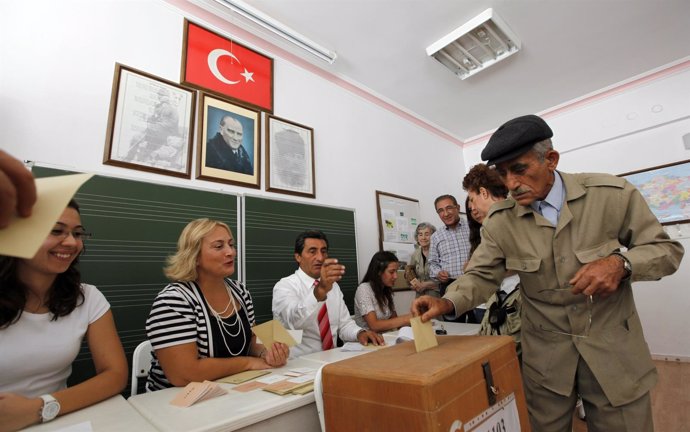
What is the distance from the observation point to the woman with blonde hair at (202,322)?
4.01ft

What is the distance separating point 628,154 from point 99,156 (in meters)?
5.24

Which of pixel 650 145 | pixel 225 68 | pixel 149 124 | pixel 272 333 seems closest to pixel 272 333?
pixel 272 333

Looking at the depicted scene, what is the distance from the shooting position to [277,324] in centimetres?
135

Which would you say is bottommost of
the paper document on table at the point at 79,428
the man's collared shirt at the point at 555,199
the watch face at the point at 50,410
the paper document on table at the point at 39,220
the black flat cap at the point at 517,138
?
the paper document on table at the point at 79,428

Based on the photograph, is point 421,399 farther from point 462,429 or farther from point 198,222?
point 198,222

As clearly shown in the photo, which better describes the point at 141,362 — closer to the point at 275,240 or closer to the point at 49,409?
the point at 49,409

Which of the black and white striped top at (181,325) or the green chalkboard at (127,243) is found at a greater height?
the green chalkboard at (127,243)

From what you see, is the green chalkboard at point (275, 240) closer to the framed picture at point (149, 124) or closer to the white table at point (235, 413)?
the framed picture at point (149, 124)

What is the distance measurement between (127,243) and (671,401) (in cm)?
397

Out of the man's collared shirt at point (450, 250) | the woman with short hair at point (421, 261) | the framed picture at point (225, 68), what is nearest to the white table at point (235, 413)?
the framed picture at point (225, 68)

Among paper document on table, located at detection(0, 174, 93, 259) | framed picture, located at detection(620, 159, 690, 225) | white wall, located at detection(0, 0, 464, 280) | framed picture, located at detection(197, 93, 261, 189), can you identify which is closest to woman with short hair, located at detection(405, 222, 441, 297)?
white wall, located at detection(0, 0, 464, 280)

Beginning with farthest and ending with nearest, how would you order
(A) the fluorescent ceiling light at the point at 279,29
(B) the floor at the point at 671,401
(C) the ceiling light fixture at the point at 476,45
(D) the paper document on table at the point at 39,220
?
(C) the ceiling light fixture at the point at 476,45 → (A) the fluorescent ceiling light at the point at 279,29 → (B) the floor at the point at 671,401 → (D) the paper document on table at the point at 39,220

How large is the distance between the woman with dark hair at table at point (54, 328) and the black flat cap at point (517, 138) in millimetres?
1402

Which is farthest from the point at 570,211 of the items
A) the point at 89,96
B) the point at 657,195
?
the point at 657,195
